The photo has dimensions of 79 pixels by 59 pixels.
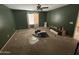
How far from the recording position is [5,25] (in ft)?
4.17

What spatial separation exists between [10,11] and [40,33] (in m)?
0.60

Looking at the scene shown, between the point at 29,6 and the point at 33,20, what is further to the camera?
the point at 33,20

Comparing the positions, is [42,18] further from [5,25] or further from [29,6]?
[5,25]

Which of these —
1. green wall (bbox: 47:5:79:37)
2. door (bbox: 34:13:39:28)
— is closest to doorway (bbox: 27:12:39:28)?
door (bbox: 34:13:39:28)

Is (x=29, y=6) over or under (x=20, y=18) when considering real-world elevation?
over

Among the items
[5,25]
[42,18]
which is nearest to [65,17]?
[42,18]

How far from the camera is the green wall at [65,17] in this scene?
3.88ft

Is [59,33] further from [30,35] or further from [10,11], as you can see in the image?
[10,11]

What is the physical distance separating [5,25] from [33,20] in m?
0.45

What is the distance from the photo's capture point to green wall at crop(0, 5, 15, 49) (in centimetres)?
119

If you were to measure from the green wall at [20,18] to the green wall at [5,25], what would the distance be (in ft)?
0.21
